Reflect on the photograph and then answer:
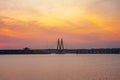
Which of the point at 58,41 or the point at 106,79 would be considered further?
the point at 58,41

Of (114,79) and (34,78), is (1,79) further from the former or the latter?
(114,79)

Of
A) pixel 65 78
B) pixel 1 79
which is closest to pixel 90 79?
pixel 65 78

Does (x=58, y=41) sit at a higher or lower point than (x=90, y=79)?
higher

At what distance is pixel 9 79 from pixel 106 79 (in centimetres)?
1243

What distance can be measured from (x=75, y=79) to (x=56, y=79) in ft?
8.13

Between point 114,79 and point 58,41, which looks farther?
point 58,41

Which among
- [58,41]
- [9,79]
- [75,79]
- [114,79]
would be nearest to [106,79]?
[114,79]

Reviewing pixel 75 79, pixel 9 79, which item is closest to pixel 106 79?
pixel 75 79

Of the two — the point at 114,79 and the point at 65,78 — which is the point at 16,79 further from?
the point at 114,79

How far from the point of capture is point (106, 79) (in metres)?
35.8

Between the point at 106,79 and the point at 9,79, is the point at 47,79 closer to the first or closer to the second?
the point at 9,79

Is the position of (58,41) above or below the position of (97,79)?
above

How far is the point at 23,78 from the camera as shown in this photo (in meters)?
37.1

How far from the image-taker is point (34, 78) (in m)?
37.1
